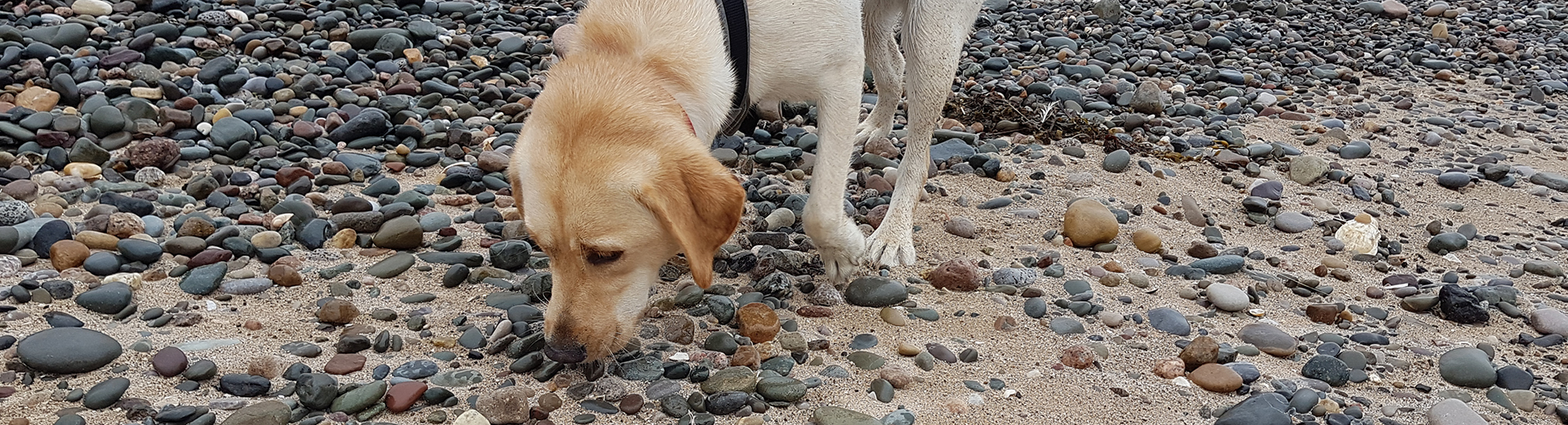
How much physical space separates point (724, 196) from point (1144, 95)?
4555mm

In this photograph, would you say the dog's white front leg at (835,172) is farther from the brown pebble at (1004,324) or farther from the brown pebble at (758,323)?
the brown pebble at (1004,324)

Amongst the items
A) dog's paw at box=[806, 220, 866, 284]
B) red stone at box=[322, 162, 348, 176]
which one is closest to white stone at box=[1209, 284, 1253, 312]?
dog's paw at box=[806, 220, 866, 284]

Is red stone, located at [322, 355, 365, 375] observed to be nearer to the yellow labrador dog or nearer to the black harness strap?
the yellow labrador dog

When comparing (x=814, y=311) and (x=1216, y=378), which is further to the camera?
(x=814, y=311)

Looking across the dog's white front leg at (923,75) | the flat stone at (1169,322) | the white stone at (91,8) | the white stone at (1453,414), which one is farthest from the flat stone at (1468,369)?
→ the white stone at (91,8)

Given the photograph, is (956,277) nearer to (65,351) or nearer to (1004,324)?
(1004,324)

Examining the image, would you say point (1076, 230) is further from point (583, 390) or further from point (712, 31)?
point (583, 390)

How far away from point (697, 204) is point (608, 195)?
Answer: 10.1 inches

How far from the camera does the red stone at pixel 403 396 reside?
9.60ft

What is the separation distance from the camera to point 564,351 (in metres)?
2.96

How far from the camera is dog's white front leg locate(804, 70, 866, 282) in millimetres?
3766

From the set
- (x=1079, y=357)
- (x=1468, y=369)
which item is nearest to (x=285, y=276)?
(x=1079, y=357)

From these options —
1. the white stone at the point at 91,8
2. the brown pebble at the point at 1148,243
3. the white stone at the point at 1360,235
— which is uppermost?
the white stone at the point at 91,8

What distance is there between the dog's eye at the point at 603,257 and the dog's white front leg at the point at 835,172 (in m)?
1.02
